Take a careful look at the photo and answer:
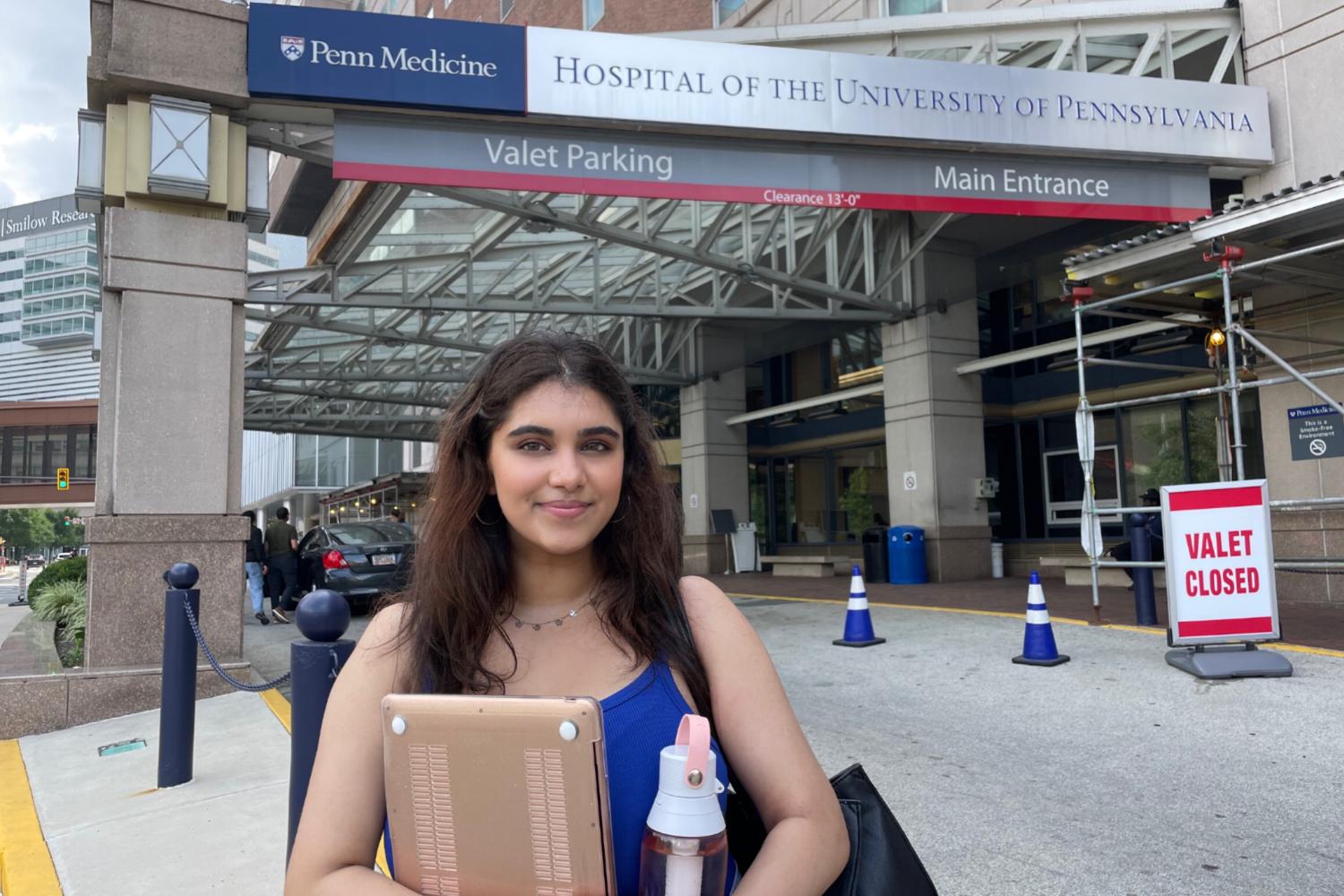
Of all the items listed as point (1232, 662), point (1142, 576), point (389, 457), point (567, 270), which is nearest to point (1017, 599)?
point (1142, 576)

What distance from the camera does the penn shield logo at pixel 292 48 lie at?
769 centimetres

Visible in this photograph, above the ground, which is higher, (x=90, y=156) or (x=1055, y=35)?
(x=1055, y=35)

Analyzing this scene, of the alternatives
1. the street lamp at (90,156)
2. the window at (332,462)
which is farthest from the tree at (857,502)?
the window at (332,462)

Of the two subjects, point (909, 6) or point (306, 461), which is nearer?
point (909, 6)

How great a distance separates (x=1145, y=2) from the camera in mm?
10719

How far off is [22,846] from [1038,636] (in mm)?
6609

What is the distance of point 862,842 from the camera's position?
1.64 meters

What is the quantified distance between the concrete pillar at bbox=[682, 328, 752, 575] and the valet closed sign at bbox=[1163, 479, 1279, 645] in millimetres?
14727

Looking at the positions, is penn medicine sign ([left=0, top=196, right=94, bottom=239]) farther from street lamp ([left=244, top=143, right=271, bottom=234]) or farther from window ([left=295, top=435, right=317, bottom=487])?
street lamp ([left=244, top=143, right=271, bottom=234])

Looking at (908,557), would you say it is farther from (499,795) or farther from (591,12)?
(591,12)

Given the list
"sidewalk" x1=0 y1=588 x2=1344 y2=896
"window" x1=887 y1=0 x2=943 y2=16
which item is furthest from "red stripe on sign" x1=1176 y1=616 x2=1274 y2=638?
"window" x1=887 y1=0 x2=943 y2=16

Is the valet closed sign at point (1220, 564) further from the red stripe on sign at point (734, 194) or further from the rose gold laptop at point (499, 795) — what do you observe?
the rose gold laptop at point (499, 795)

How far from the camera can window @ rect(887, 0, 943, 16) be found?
47.0ft

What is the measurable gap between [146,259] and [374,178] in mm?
2041
